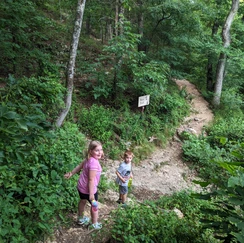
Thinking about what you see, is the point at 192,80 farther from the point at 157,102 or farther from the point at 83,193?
the point at 83,193

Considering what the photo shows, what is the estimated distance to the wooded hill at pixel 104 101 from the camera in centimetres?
253

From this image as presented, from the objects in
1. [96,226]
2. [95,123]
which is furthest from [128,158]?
[95,123]

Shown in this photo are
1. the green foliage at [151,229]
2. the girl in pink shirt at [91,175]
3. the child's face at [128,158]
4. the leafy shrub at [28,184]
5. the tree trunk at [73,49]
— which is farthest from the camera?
the tree trunk at [73,49]

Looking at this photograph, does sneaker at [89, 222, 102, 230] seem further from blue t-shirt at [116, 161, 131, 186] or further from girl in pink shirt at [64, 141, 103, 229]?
blue t-shirt at [116, 161, 131, 186]

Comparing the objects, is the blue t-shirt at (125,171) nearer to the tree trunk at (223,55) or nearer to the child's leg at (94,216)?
the child's leg at (94,216)

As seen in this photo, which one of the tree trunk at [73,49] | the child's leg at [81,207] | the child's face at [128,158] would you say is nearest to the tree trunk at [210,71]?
the tree trunk at [73,49]

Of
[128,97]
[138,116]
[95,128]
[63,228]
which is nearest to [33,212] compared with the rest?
[63,228]

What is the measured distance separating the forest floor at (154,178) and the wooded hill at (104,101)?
301 millimetres

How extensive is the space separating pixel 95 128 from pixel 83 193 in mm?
3834

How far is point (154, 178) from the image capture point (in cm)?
725

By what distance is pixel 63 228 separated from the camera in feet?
11.5

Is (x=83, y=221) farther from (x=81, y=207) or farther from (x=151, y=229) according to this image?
(x=151, y=229)

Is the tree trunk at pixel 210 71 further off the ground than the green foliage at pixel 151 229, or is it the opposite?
the tree trunk at pixel 210 71

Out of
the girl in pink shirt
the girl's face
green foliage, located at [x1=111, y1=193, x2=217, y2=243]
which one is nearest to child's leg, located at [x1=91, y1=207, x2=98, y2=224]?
the girl in pink shirt
